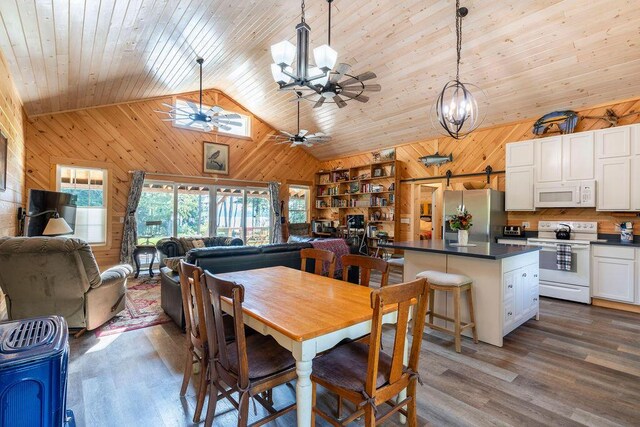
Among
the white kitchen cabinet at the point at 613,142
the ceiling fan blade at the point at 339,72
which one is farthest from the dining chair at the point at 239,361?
the white kitchen cabinet at the point at 613,142

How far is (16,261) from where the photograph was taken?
114 inches

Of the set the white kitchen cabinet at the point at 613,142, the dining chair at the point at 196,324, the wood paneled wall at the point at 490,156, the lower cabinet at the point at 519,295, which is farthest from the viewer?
the wood paneled wall at the point at 490,156

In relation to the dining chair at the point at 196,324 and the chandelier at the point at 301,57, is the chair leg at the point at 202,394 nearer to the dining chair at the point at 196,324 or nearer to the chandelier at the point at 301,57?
the dining chair at the point at 196,324

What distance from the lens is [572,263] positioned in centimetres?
451

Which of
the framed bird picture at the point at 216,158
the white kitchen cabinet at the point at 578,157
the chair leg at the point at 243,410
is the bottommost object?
the chair leg at the point at 243,410

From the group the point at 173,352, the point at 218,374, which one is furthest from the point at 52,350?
the point at 173,352

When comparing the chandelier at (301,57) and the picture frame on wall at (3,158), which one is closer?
the chandelier at (301,57)

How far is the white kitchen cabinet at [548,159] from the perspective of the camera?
4824 millimetres

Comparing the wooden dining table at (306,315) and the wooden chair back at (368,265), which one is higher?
the wooden chair back at (368,265)

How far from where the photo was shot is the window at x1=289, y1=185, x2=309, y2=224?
9219mm

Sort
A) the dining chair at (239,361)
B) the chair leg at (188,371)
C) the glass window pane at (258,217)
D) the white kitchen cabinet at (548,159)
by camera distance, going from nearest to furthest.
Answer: the dining chair at (239,361), the chair leg at (188,371), the white kitchen cabinet at (548,159), the glass window pane at (258,217)

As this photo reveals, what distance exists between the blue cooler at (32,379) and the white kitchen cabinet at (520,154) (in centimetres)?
Answer: 607

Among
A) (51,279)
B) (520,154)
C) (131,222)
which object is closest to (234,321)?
(51,279)

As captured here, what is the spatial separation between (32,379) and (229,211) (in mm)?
7252
